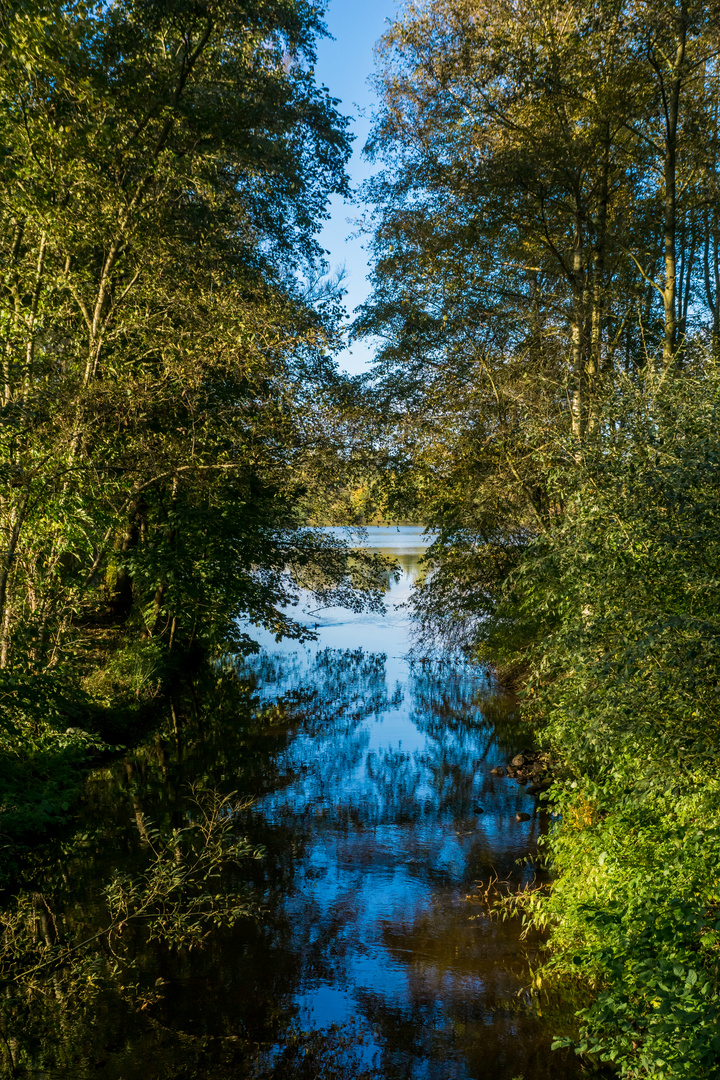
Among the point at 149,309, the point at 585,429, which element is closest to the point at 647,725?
the point at 585,429

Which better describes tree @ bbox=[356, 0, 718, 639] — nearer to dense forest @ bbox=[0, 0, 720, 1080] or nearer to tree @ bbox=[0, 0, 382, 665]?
dense forest @ bbox=[0, 0, 720, 1080]

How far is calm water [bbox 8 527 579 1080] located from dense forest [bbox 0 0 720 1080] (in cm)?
56

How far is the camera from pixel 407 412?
17062 millimetres

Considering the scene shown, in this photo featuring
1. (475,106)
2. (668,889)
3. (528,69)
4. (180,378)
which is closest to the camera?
(668,889)

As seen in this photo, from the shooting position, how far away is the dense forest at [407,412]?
6.11 metres

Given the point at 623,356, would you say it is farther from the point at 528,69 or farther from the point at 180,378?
the point at 180,378

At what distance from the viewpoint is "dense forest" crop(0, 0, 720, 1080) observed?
611 cm

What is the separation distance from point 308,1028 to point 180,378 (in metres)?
8.15

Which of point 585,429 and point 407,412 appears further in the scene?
point 407,412

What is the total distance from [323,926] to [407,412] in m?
11.9

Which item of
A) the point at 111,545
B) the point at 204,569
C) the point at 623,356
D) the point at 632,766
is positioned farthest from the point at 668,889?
the point at 623,356

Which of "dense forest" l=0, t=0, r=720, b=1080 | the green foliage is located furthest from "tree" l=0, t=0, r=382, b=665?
the green foliage

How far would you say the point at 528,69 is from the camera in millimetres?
11906

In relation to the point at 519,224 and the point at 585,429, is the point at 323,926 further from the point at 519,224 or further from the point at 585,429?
the point at 519,224
